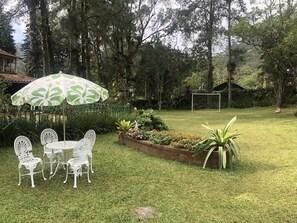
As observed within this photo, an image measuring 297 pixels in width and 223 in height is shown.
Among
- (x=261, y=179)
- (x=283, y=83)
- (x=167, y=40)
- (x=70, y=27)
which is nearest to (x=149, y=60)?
(x=167, y=40)

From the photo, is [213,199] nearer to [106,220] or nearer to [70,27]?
[106,220]

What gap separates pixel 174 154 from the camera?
6.45m

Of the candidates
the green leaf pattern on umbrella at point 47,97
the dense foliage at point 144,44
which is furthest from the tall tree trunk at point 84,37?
the green leaf pattern on umbrella at point 47,97

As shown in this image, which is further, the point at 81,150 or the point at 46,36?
the point at 46,36

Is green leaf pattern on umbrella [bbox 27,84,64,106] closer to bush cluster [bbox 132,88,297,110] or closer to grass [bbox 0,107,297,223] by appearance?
grass [bbox 0,107,297,223]

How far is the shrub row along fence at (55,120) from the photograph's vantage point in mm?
8031

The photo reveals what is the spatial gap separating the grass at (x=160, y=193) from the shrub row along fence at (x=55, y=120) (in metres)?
1.56

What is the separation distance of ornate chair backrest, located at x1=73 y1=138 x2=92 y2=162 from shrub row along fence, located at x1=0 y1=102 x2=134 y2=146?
4.19 meters

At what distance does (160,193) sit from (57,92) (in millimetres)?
2371

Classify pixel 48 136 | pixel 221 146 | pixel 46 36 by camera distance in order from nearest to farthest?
1. pixel 221 146
2. pixel 48 136
3. pixel 46 36

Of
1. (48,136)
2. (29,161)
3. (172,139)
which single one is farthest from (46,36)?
(29,161)

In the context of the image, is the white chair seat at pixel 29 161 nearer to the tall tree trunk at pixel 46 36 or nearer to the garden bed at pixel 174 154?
the garden bed at pixel 174 154

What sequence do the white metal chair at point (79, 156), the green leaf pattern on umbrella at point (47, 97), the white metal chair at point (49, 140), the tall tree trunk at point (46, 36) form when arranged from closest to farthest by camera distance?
the green leaf pattern on umbrella at point (47, 97) < the white metal chair at point (79, 156) < the white metal chair at point (49, 140) < the tall tree trunk at point (46, 36)

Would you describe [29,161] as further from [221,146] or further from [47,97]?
[221,146]
